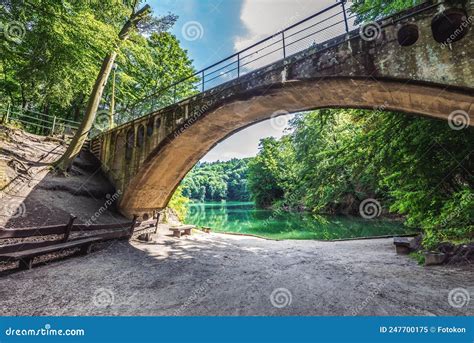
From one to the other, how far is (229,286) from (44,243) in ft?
16.5

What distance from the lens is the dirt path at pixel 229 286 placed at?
392cm

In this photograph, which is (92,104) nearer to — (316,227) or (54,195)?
(54,195)

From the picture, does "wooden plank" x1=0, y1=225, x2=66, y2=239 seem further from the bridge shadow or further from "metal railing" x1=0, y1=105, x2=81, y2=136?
"metal railing" x1=0, y1=105, x2=81, y2=136

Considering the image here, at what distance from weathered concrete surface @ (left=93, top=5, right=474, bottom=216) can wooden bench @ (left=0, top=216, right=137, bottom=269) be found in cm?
373

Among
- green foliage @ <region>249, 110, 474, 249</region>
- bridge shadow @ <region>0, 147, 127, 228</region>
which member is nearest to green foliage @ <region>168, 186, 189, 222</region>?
bridge shadow @ <region>0, 147, 127, 228</region>

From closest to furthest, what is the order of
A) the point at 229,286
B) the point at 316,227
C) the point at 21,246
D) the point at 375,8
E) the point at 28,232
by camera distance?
the point at 229,286, the point at 21,246, the point at 28,232, the point at 375,8, the point at 316,227

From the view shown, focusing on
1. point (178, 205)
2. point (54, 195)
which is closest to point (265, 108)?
point (54, 195)

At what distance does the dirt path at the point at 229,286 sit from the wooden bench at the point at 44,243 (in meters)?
0.34

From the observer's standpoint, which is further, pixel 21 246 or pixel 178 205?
pixel 178 205

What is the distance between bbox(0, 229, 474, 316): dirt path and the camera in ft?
12.9

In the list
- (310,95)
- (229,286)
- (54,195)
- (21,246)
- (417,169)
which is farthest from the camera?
(54,195)

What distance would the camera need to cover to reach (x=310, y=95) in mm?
6930

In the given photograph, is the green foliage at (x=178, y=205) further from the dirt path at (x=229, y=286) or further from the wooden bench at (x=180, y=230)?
the dirt path at (x=229, y=286)

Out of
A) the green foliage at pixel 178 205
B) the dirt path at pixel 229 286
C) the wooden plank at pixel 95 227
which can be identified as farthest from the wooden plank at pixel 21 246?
Answer: the green foliage at pixel 178 205
